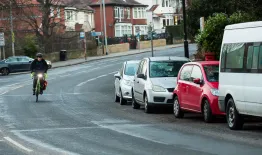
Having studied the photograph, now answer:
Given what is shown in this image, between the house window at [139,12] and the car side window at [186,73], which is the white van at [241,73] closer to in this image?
the car side window at [186,73]

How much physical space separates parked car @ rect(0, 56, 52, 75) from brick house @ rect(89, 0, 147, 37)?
46036 millimetres

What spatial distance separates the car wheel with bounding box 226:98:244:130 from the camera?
15859mm

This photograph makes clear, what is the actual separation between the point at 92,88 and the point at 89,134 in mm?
22211

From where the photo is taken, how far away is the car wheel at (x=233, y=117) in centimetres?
1586

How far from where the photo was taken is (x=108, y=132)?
16.2 meters

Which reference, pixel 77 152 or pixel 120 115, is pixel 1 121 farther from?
pixel 77 152

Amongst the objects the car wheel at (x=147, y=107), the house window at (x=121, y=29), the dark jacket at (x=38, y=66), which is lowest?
the house window at (x=121, y=29)

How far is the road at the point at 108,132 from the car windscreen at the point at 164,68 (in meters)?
1.21

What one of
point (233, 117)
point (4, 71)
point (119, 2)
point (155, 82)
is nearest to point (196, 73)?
point (155, 82)

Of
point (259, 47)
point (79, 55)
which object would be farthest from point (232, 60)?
point (79, 55)

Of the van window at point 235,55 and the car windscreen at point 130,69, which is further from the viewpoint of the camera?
the car windscreen at point 130,69

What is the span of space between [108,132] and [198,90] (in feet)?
11.4

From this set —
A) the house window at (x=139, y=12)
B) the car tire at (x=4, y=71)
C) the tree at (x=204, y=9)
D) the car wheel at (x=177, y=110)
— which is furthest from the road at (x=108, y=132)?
the house window at (x=139, y=12)

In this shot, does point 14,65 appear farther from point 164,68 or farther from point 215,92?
point 215,92
